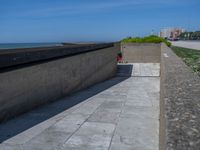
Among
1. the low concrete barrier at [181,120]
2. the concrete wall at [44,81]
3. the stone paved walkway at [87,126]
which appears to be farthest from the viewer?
the concrete wall at [44,81]

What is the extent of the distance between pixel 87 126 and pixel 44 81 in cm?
244

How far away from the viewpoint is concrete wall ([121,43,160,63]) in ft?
63.6

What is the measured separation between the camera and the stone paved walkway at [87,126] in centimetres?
410

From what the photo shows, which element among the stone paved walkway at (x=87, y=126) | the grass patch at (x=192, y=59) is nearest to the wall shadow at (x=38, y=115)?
the stone paved walkway at (x=87, y=126)

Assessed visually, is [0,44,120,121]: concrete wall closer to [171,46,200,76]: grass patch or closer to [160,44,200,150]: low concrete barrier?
[160,44,200,150]: low concrete barrier

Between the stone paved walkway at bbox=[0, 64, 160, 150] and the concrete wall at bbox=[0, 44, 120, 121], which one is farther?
the concrete wall at bbox=[0, 44, 120, 121]

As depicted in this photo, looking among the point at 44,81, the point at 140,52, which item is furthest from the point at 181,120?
the point at 140,52

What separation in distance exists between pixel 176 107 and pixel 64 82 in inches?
236

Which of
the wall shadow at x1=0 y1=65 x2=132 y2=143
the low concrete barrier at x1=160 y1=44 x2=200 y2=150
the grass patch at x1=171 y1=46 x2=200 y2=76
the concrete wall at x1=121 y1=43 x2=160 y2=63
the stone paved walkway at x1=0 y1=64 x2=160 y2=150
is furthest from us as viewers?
the concrete wall at x1=121 y1=43 x2=160 y2=63

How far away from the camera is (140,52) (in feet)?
63.9

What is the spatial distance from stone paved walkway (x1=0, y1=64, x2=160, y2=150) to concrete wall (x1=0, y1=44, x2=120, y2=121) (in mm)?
281

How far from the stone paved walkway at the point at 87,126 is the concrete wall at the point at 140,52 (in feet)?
38.9

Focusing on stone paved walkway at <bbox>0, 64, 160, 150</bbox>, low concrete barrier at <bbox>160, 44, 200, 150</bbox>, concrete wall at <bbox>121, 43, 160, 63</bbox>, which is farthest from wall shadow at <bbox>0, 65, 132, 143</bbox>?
concrete wall at <bbox>121, 43, 160, 63</bbox>

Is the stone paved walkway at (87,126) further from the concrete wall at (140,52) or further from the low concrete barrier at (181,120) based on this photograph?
the concrete wall at (140,52)
